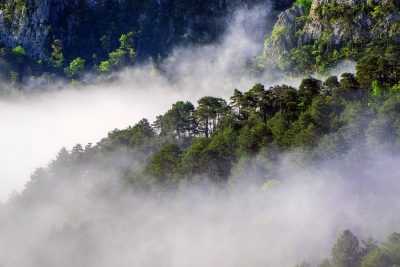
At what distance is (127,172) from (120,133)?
19708 millimetres

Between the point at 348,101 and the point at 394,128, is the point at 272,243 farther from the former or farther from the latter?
the point at 348,101

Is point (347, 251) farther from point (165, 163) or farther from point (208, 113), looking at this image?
point (208, 113)

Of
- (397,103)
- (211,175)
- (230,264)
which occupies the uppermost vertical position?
(397,103)

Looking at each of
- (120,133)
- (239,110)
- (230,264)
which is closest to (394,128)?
(230,264)

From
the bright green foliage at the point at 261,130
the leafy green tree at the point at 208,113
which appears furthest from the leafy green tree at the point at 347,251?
the leafy green tree at the point at 208,113

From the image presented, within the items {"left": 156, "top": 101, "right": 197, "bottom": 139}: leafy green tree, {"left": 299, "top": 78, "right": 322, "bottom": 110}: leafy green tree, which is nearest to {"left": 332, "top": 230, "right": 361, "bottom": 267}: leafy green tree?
{"left": 299, "top": 78, "right": 322, "bottom": 110}: leafy green tree

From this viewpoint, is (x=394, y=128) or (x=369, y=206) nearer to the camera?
(x=369, y=206)

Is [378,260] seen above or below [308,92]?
below

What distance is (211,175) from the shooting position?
145500 millimetres

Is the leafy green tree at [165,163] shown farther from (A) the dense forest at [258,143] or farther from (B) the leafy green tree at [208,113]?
(B) the leafy green tree at [208,113]

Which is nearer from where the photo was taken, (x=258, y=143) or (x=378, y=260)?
(x=378, y=260)

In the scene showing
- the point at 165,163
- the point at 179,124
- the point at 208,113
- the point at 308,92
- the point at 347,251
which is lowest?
the point at 347,251

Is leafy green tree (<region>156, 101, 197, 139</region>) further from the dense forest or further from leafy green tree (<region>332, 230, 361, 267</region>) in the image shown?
leafy green tree (<region>332, 230, 361, 267</region>)

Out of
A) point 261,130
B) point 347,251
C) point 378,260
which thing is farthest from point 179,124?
point 378,260
